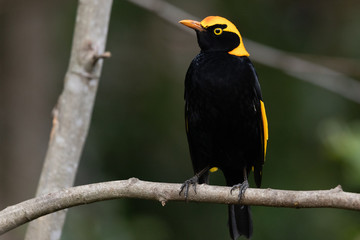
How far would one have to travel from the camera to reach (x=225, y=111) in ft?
11.6

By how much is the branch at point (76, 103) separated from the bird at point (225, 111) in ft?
1.95

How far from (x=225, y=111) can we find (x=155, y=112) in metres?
2.49

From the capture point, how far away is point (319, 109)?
572cm

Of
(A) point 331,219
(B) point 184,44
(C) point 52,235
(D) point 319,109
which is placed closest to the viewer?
(C) point 52,235

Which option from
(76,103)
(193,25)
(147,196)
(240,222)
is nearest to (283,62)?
(193,25)

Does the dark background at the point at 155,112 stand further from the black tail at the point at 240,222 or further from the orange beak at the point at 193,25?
the orange beak at the point at 193,25

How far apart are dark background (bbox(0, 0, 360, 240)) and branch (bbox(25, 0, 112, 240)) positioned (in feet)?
5.62

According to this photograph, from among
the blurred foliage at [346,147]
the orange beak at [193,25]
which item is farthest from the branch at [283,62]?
the blurred foliage at [346,147]

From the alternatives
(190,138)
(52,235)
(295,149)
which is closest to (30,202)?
(52,235)

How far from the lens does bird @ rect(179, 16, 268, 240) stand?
11.7 ft

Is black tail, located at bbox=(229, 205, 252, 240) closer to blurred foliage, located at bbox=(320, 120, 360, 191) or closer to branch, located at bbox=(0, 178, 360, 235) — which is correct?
blurred foliage, located at bbox=(320, 120, 360, 191)

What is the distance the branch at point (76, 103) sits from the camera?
3.46 metres

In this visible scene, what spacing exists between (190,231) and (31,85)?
2118mm

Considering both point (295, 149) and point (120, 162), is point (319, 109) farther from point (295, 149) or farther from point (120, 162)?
point (120, 162)
